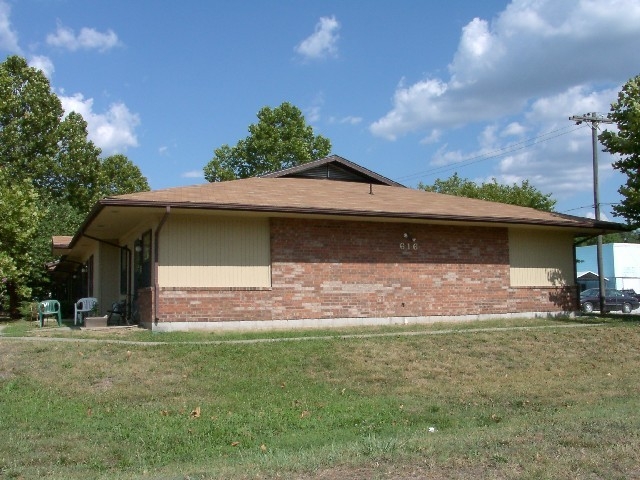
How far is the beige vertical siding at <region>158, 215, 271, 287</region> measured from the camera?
52.9 ft

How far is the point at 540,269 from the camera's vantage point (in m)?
20.4

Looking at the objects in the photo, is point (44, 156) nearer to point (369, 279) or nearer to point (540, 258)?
point (369, 279)

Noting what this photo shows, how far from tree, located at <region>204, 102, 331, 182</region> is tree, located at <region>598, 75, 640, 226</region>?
2929 centimetres

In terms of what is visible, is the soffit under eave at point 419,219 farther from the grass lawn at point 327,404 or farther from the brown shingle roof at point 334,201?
the grass lawn at point 327,404

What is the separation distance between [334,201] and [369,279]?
7.03 ft

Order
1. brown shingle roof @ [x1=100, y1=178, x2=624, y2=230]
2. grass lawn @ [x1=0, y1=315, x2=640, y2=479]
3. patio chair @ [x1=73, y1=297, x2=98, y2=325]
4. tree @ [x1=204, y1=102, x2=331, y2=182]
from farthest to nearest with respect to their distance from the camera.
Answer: tree @ [x1=204, y1=102, x2=331, y2=182], patio chair @ [x1=73, y1=297, x2=98, y2=325], brown shingle roof @ [x1=100, y1=178, x2=624, y2=230], grass lawn @ [x1=0, y1=315, x2=640, y2=479]

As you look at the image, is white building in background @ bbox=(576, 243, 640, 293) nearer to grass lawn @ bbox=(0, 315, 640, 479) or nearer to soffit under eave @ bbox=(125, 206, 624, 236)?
soffit under eave @ bbox=(125, 206, 624, 236)

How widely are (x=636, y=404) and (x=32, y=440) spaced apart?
25.2 feet

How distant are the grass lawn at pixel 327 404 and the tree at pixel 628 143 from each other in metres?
4.49

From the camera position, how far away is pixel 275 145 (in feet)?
162

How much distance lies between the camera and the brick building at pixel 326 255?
52.9 feet

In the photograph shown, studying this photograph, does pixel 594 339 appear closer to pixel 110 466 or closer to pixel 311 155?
pixel 110 466

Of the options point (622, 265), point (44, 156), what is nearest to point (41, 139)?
point (44, 156)

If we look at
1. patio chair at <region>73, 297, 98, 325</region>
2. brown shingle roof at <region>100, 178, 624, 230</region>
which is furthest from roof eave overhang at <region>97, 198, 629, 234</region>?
patio chair at <region>73, 297, 98, 325</region>
